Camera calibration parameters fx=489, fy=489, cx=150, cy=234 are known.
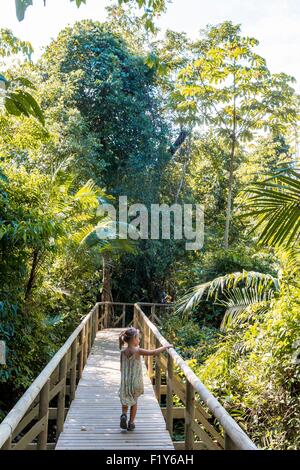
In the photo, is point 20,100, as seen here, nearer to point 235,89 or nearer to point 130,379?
point 130,379

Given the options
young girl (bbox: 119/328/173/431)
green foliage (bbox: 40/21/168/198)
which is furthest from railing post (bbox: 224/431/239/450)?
green foliage (bbox: 40/21/168/198)

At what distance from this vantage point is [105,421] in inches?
192

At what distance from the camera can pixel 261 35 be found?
12891 millimetres

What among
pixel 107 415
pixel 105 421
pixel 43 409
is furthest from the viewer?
pixel 107 415

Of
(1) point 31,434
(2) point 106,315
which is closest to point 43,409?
(1) point 31,434

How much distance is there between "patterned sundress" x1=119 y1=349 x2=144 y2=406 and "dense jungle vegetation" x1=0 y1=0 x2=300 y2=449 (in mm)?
1549

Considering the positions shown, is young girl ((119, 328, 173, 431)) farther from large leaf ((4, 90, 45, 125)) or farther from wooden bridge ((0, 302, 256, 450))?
large leaf ((4, 90, 45, 125))

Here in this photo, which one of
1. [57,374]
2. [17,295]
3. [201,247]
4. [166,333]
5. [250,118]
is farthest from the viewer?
[201,247]

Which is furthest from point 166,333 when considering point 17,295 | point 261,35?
point 261,35

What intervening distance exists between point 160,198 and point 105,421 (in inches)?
497

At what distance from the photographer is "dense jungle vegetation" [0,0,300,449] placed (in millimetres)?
5523

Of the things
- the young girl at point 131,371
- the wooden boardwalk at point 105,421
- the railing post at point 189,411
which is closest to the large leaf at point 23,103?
the railing post at point 189,411

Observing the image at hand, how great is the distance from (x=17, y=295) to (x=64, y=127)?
7.61m

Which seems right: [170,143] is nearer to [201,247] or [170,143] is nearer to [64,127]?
[201,247]
